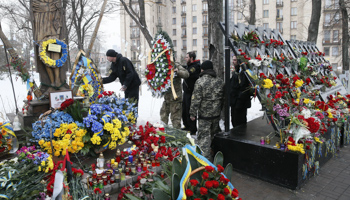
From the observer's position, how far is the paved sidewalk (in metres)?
3.89

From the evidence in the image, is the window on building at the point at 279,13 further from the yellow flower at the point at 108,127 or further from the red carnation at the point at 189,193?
the red carnation at the point at 189,193

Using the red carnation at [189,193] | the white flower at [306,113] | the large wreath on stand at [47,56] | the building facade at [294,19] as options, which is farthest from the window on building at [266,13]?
the red carnation at [189,193]

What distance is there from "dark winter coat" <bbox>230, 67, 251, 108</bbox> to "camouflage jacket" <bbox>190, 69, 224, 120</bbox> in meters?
0.67

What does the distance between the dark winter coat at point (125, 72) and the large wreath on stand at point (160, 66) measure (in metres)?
0.44

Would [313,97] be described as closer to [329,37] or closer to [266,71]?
[266,71]

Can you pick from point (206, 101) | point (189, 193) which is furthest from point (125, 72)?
point (189, 193)

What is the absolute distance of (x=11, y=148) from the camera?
415 cm

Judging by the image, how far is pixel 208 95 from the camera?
201 inches

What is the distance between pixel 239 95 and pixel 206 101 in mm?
980

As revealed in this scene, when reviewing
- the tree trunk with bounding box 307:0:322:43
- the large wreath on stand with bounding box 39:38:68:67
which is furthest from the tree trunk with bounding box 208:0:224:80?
the tree trunk with bounding box 307:0:322:43

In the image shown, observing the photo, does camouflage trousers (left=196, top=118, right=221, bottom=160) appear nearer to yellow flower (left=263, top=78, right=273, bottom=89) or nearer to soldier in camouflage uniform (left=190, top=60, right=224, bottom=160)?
soldier in camouflage uniform (left=190, top=60, right=224, bottom=160)

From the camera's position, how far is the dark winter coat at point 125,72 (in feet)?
→ 21.2

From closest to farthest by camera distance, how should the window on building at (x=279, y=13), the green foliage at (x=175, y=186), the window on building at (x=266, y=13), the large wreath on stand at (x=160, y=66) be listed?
the green foliage at (x=175, y=186), the large wreath on stand at (x=160, y=66), the window on building at (x=279, y=13), the window on building at (x=266, y=13)

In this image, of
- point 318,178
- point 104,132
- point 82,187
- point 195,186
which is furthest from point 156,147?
point 318,178
